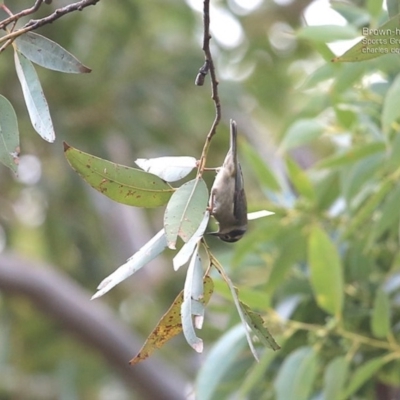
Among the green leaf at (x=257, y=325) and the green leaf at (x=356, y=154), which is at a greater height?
the green leaf at (x=257, y=325)

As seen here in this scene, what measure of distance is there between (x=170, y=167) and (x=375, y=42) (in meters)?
0.15

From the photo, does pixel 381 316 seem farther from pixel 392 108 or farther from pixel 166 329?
pixel 166 329

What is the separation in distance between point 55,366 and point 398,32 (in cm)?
165

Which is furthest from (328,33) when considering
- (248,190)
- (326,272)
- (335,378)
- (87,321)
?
(248,190)

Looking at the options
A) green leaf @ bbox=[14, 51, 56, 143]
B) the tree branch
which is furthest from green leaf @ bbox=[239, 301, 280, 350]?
the tree branch

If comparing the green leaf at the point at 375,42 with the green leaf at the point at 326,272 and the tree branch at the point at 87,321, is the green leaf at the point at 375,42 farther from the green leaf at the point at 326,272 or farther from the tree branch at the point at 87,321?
the tree branch at the point at 87,321

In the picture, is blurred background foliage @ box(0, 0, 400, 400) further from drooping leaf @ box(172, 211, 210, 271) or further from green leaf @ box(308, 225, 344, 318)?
drooping leaf @ box(172, 211, 210, 271)

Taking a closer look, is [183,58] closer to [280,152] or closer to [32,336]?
[32,336]

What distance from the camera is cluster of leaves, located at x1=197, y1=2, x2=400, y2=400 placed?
2.59ft

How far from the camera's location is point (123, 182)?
501 millimetres

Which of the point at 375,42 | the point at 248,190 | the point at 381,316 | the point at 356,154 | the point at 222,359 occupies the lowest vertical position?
the point at 248,190

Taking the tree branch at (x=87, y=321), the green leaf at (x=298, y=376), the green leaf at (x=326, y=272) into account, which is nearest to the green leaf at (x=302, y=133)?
the green leaf at (x=326, y=272)

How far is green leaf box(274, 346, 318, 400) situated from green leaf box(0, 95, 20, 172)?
0.42 m

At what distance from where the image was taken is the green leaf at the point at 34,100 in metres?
0.48
